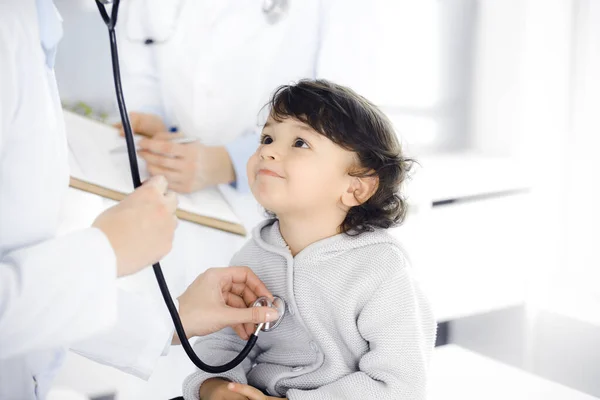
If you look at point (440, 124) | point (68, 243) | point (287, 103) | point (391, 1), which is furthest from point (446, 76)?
point (68, 243)

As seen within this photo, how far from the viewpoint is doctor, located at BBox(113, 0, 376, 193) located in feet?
4.64

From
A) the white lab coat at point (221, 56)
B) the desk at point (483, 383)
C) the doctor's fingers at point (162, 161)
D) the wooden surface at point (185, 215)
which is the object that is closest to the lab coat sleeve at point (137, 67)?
the white lab coat at point (221, 56)

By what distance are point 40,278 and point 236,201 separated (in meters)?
0.75

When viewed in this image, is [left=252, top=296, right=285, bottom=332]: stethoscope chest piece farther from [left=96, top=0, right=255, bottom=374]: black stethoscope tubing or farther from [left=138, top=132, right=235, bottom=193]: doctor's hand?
[left=138, top=132, right=235, bottom=193]: doctor's hand

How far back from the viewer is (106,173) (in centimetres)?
129

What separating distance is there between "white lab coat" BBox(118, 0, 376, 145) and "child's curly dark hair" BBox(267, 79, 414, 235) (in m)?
0.36

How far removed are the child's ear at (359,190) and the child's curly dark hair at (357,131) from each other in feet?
0.04

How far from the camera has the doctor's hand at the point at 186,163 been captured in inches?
54.9

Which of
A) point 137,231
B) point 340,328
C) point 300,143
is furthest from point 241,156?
point 137,231

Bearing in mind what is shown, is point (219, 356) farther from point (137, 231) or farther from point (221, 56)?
point (221, 56)

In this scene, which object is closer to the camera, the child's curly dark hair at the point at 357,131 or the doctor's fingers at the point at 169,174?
the child's curly dark hair at the point at 357,131

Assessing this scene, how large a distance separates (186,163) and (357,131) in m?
0.46

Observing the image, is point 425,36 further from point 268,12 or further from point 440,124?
point 268,12

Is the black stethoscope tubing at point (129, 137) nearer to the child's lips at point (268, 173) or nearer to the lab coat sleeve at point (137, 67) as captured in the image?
the child's lips at point (268, 173)
